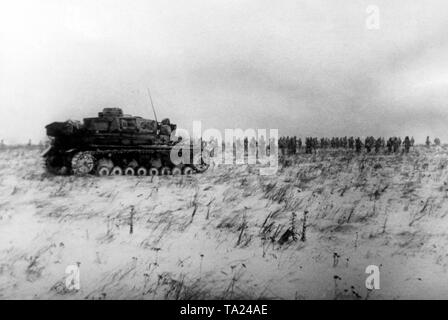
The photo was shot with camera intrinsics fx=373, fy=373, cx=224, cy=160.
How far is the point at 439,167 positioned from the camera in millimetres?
10078

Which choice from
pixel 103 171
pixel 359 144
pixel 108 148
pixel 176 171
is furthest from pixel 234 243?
pixel 359 144

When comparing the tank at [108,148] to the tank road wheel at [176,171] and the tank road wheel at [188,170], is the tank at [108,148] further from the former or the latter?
the tank road wheel at [188,170]

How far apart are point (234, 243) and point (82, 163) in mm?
7911

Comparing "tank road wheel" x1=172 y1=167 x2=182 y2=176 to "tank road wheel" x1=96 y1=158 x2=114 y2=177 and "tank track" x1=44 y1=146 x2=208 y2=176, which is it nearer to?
"tank track" x1=44 y1=146 x2=208 y2=176

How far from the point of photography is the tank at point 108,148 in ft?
38.7

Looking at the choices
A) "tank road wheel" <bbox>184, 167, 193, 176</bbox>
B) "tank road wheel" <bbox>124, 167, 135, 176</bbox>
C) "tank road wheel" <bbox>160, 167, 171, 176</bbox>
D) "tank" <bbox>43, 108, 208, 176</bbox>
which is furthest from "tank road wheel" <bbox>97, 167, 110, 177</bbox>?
"tank road wheel" <bbox>184, 167, 193, 176</bbox>

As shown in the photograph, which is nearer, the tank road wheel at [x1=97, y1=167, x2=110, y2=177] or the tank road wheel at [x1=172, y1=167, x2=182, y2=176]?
the tank road wheel at [x1=97, y1=167, x2=110, y2=177]

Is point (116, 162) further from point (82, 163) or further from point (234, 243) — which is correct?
point (234, 243)

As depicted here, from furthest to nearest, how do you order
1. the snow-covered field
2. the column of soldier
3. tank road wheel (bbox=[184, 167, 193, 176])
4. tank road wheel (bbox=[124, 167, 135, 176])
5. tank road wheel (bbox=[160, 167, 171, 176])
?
the column of soldier < tank road wheel (bbox=[184, 167, 193, 176]) < tank road wheel (bbox=[160, 167, 171, 176]) < tank road wheel (bbox=[124, 167, 135, 176]) < the snow-covered field

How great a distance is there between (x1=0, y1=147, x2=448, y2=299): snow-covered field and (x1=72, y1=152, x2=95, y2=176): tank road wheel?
337cm

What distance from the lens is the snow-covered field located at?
4.35 metres

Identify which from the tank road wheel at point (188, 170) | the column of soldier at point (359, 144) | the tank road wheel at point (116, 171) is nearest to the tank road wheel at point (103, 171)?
the tank road wheel at point (116, 171)
